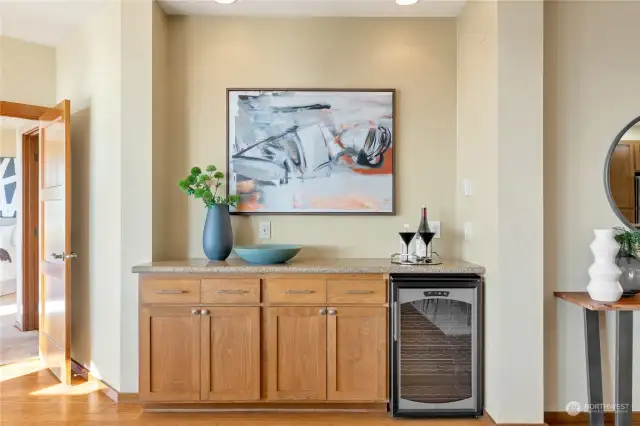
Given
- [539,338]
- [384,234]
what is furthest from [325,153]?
[539,338]

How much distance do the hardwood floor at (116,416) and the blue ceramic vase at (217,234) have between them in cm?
99

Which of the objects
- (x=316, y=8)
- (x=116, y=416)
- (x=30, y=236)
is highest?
(x=316, y=8)

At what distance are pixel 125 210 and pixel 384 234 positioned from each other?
174 centimetres

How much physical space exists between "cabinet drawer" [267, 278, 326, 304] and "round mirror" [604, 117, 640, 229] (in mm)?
1777

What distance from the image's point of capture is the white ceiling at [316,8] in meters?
2.88

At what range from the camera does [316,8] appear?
2.96 metres

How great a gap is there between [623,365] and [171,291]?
2.48m

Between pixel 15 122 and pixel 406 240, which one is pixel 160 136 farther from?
pixel 15 122

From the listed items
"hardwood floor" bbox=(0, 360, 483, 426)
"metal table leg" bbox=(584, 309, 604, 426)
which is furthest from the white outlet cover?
"metal table leg" bbox=(584, 309, 604, 426)

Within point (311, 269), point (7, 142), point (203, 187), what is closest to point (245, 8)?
point (203, 187)

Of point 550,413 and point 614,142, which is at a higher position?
point 614,142

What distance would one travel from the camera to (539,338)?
7.86 feet

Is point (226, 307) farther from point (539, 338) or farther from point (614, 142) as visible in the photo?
point (614, 142)

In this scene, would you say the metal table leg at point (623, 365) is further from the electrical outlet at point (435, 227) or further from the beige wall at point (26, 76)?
the beige wall at point (26, 76)
